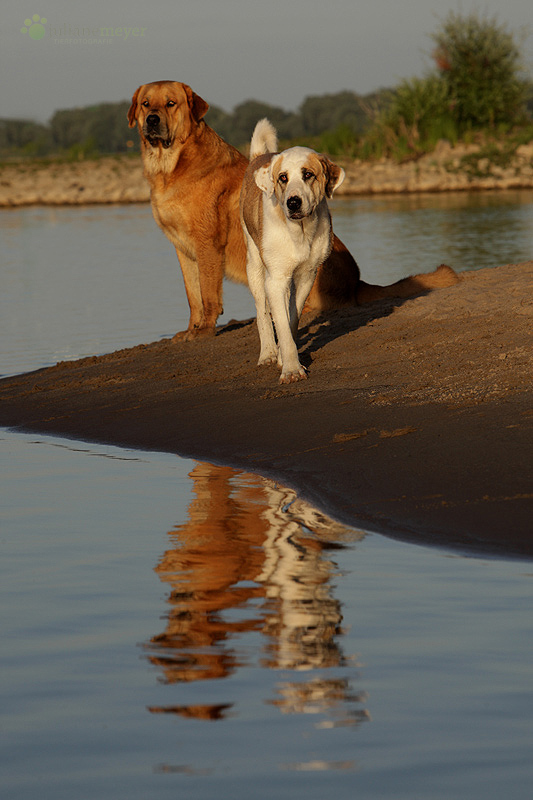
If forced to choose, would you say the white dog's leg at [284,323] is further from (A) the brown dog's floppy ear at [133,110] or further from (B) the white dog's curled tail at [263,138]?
(A) the brown dog's floppy ear at [133,110]

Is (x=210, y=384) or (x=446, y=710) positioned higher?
(x=210, y=384)

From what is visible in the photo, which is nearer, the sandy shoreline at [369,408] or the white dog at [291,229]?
the sandy shoreline at [369,408]

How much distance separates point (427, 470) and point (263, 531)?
89cm

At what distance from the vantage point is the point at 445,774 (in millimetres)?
2434

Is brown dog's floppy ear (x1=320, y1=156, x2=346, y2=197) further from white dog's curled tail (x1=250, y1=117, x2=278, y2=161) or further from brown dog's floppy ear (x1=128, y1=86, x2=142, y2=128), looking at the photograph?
brown dog's floppy ear (x1=128, y1=86, x2=142, y2=128)

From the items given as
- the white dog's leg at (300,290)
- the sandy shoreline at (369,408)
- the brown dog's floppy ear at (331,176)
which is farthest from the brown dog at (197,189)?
the brown dog's floppy ear at (331,176)

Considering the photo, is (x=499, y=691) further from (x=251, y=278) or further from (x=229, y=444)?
(x=251, y=278)

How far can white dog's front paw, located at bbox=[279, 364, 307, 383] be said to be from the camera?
6859mm

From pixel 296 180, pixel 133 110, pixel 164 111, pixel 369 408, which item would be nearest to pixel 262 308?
pixel 296 180

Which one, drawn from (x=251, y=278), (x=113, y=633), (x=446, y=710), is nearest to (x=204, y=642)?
(x=113, y=633)

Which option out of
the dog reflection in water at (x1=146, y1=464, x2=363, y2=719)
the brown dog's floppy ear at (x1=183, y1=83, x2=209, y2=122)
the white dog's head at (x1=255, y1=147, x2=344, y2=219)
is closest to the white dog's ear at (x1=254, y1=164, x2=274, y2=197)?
the white dog's head at (x1=255, y1=147, x2=344, y2=219)

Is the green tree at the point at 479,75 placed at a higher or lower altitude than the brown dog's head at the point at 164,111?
higher

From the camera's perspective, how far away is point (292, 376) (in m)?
6.87

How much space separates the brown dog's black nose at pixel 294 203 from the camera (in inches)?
248
